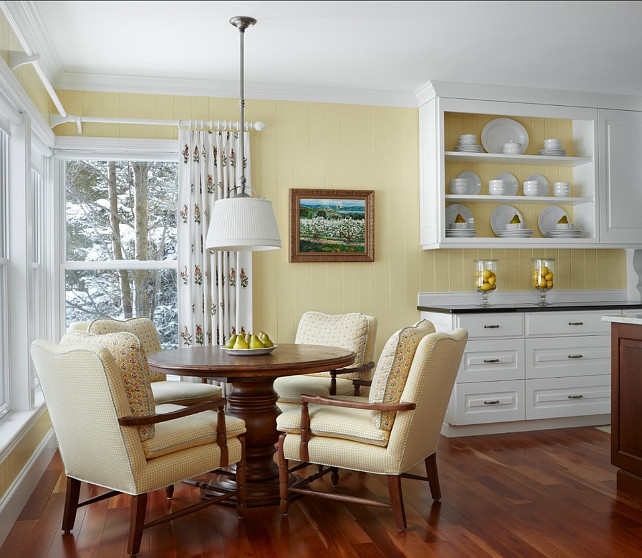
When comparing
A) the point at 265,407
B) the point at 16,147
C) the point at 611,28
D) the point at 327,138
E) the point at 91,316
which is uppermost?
the point at 611,28

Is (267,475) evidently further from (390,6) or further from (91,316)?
(390,6)

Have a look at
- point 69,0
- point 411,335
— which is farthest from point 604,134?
point 69,0

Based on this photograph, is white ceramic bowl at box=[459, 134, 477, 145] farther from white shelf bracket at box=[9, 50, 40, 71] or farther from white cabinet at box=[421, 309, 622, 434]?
white shelf bracket at box=[9, 50, 40, 71]

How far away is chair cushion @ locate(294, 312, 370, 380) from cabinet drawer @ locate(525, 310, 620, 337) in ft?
4.57

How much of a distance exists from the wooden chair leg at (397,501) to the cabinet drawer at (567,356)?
2.30 m

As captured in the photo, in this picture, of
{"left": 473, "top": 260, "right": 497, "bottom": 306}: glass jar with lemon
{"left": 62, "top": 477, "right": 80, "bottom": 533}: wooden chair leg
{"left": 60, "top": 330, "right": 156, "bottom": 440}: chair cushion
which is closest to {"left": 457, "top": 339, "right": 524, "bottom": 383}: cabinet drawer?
{"left": 473, "top": 260, "right": 497, "bottom": 306}: glass jar with lemon

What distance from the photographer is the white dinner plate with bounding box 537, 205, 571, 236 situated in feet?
18.4

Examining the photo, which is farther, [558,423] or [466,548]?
[558,423]

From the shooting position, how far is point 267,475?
3502 mm

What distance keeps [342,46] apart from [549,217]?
8.16ft

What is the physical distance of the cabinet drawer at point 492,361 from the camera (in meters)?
4.85

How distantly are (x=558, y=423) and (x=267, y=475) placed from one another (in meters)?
2.66

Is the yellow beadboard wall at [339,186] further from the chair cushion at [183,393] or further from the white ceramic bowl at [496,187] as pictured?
the chair cushion at [183,393]

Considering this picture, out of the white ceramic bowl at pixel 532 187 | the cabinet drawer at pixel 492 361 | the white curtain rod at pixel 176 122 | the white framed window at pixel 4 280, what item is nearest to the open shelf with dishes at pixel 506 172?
the white ceramic bowl at pixel 532 187
